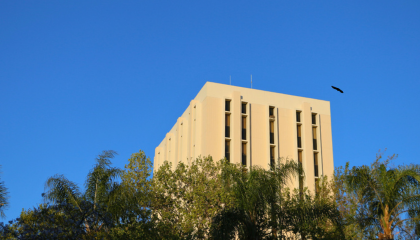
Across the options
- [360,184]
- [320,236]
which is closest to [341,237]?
[320,236]

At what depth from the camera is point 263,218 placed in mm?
21797

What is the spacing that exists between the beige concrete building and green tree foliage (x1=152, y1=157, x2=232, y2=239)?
1013cm

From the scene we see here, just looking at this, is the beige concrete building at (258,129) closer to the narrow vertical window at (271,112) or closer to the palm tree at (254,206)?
the narrow vertical window at (271,112)

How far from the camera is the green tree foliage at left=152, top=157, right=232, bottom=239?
2516 centimetres

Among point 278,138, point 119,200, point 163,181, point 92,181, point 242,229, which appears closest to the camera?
point 242,229

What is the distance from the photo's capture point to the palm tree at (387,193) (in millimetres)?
21156

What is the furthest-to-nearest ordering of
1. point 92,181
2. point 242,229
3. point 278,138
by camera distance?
1. point 278,138
2. point 92,181
3. point 242,229

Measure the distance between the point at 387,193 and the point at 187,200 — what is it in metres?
10.8

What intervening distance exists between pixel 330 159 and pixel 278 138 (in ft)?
18.8

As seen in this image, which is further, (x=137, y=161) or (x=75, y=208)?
(x=137, y=161)

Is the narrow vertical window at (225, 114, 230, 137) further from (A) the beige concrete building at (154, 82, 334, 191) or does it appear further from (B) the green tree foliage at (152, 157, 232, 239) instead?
(B) the green tree foliage at (152, 157, 232, 239)

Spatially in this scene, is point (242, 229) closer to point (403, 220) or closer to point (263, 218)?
point (263, 218)

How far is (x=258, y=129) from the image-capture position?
132ft

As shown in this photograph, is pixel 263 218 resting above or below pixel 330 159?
below
